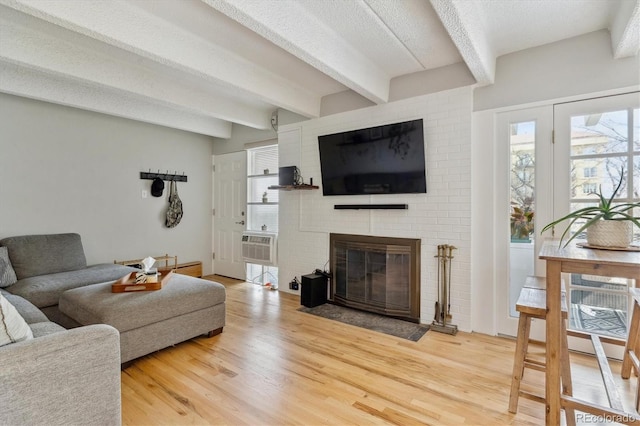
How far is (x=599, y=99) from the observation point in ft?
7.95

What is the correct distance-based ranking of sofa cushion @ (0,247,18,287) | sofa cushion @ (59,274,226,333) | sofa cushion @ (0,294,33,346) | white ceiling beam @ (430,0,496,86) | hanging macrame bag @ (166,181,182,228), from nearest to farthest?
sofa cushion @ (0,294,33,346) → white ceiling beam @ (430,0,496,86) → sofa cushion @ (59,274,226,333) → sofa cushion @ (0,247,18,287) → hanging macrame bag @ (166,181,182,228)

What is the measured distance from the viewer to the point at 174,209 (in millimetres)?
4773

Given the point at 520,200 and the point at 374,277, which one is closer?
the point at 520,200

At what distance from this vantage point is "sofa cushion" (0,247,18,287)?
114 inches

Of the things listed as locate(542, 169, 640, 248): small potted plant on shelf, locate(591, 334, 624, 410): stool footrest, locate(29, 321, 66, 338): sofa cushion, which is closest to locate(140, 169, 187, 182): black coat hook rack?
locate(29, 321, 66, 338): sofa cushion

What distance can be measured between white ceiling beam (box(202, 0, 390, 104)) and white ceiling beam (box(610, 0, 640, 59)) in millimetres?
1721

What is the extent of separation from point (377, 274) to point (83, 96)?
372cm

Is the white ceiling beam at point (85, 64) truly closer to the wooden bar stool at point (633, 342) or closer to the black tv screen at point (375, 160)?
the black tv screen at point (375, 160)

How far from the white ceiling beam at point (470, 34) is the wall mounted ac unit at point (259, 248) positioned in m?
3.13

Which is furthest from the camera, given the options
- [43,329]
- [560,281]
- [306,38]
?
[306,38]

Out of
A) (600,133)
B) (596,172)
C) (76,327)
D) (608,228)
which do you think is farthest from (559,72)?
(76,327)

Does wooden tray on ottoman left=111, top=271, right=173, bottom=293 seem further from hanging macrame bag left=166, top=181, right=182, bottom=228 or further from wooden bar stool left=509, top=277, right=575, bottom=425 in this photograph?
wooden bar stool left=509, top=277, right=575, bottom=425

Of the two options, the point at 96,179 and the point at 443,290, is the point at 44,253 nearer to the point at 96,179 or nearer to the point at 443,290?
the point at 96,179

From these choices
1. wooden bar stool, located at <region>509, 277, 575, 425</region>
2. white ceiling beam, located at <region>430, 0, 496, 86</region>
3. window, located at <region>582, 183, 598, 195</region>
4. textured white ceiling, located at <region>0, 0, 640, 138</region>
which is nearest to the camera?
wooden bar stool, located at <region>509, 277, 575, 425</region>
